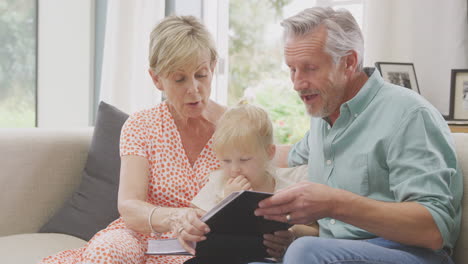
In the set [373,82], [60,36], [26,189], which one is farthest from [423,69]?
[60,36]

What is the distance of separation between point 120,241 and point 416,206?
2.80 feet

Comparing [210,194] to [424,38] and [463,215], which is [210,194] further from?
[424,38]

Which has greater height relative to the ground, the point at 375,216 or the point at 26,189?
the point at 375,216

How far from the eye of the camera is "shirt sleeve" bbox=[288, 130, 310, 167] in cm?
182

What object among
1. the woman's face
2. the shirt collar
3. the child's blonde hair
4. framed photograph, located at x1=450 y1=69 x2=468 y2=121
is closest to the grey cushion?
the woman's face

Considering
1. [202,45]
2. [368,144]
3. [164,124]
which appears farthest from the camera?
[164,124]

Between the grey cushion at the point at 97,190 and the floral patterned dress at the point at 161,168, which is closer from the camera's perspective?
the floral patterned dress at the point at 161,168

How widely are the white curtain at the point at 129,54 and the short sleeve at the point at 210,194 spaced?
203 cm

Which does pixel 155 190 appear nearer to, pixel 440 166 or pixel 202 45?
pixel 202 45

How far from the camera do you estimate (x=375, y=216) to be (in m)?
1.28

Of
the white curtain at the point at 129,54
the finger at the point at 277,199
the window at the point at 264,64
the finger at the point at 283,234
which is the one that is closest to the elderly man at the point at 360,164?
the finger at the point at 277,199

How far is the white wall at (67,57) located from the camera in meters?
4.08

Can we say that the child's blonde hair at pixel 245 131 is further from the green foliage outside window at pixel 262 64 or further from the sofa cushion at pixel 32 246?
the green foliage outside window at pixel 262 64

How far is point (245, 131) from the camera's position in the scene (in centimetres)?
158
